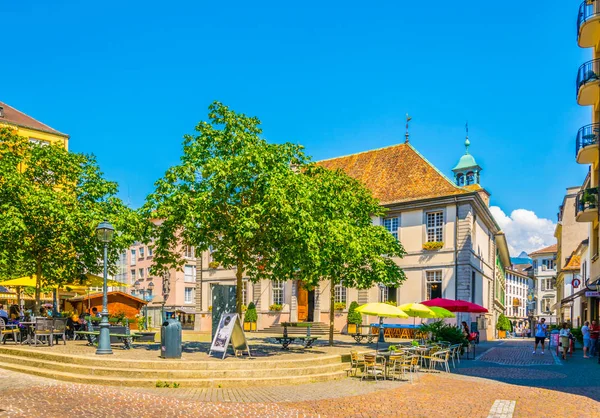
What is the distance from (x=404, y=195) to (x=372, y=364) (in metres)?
21.0

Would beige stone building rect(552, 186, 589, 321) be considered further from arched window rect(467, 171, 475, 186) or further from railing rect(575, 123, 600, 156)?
railing rect(575, 123, 600, 156)

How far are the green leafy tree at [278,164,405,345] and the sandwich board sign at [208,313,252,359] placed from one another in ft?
→ 8.37

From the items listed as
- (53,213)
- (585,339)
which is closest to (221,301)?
(53,213)

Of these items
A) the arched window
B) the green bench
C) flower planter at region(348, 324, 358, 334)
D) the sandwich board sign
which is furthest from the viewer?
the arched window

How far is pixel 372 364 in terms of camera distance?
15281 millimetres

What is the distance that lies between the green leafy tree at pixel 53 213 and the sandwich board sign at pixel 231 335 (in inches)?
221

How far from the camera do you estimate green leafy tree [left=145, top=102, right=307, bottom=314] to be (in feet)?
55.5

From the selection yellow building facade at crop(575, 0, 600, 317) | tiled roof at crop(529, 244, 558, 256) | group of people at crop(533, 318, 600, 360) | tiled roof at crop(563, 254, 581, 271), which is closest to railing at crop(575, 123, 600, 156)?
yellow building facade at crop(575, 0, 600, 317)

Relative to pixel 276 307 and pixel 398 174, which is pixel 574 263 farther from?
pixel 276 307

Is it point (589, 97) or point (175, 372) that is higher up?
point (589, 97)

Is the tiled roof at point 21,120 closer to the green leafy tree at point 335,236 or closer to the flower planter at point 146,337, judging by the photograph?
the flower planter at point 146,337

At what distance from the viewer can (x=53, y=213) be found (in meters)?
20.8

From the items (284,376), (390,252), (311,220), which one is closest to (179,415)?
(284,376)

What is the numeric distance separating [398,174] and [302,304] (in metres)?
10.6
